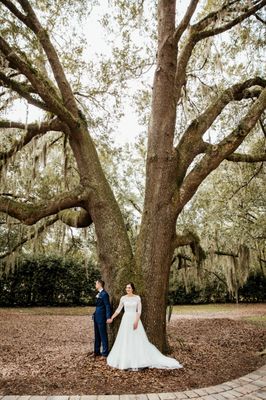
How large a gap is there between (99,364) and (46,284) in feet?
41.4

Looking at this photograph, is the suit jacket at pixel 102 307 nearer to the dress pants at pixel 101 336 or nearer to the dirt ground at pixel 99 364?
the dress pants at pixel 101 336

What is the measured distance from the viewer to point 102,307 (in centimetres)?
581

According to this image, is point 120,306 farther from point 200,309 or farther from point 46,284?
point 200,309

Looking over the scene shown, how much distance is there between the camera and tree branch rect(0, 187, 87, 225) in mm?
5547

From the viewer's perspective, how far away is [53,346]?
7.15 meters

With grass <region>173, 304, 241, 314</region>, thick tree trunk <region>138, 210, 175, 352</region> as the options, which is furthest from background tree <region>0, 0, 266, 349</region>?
grass <region>173, 304, 241, 314</region>

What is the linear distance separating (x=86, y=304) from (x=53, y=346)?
1134 centimetres

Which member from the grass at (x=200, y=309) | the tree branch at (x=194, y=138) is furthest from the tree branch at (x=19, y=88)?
the grass at (x=200, y=309)

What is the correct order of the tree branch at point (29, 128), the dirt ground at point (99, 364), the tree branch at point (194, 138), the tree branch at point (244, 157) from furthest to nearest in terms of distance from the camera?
the tree branch at point (244, 157) < the tree branch at point (29, 128) < the tree branch at point (194, 138) < the dirt ground at point (99, 364)

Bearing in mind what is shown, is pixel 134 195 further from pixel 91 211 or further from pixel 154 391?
pixel 154 391

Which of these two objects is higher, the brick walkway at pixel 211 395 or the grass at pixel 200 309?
the grass at pixel 200 309

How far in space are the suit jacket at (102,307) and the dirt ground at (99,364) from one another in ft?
2.02

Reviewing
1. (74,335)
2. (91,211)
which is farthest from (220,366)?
(74,335)

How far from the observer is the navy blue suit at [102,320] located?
5.65 m
